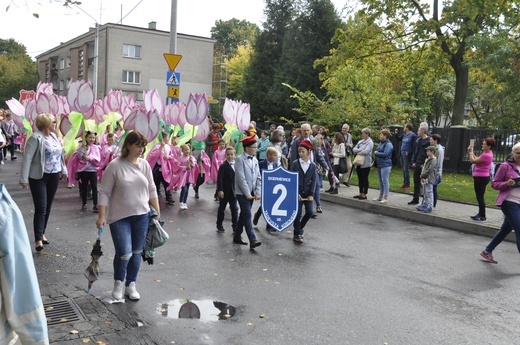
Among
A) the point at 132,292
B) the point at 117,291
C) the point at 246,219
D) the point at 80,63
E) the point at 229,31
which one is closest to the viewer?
the point at 117,291

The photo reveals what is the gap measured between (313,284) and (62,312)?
2.77 metres

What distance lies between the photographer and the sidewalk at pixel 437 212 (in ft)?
35.1

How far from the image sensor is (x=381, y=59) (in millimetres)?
31781

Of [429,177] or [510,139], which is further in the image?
[510,139]

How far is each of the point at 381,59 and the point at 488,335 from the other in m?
28.4

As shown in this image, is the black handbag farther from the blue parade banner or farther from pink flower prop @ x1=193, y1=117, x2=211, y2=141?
the blue parade banner

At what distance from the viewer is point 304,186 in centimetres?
888

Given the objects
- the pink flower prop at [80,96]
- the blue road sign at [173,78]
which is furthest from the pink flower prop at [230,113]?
the pink flower prop at [80,96]

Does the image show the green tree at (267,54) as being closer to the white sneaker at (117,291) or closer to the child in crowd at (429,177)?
the child in crowd at (429,177)

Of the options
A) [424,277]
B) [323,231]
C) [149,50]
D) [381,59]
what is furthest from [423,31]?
[149,50]

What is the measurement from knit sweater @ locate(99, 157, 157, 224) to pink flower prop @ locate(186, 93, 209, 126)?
712 centimetres

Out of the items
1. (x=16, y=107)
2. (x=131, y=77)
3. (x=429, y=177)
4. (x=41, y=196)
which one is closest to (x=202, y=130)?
(x=429, y=177)

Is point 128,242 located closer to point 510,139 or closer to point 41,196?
point 41,196

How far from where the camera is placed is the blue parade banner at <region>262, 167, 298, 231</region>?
343 inches
